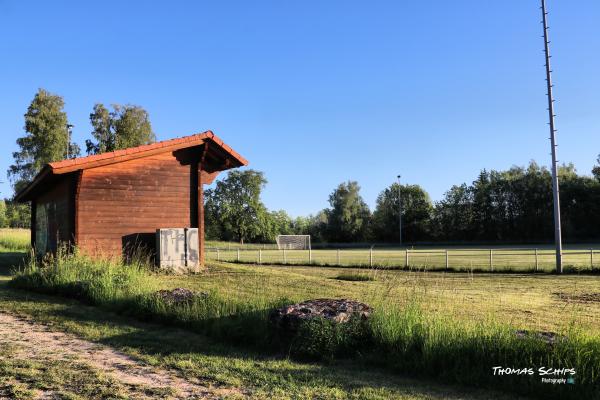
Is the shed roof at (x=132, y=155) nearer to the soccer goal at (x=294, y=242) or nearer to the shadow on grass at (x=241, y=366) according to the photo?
the shadow on grass at (x=241, y=366)

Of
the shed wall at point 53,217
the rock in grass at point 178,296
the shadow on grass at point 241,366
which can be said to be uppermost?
the shed wall at point 53,217

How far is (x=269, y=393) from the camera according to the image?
474cm

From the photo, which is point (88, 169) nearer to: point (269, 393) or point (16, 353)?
point (16, 353)

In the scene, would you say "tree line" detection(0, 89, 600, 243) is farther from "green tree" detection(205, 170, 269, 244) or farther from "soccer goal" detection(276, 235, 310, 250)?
"soccer goal" detection(276, 235, 310, 250)

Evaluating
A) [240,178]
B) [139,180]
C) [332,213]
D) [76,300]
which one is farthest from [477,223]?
[76,300]

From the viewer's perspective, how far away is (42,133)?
144 feet

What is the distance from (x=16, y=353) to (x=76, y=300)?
15.9 ft

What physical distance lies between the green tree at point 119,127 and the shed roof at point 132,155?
29482 mm

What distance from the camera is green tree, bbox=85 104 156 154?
156 ft

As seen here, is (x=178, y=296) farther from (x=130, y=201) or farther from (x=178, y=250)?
(x=130, y=201)

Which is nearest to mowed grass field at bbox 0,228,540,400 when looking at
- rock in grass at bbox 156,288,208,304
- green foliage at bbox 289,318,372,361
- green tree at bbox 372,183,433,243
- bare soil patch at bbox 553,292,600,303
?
green foliage at bbox 289,318,372,361

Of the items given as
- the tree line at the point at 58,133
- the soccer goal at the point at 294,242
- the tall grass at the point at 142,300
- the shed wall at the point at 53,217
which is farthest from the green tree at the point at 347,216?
the tall grass at the point at 142,300

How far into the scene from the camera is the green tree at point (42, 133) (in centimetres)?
4375

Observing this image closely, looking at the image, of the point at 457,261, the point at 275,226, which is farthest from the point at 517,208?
the point at 457,261
